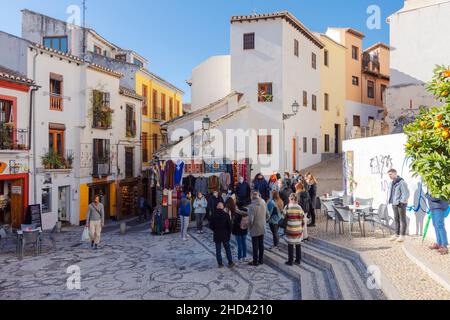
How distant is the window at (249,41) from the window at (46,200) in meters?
14.1

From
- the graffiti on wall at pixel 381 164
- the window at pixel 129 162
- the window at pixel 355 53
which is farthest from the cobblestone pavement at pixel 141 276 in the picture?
the window at pixel 355 53

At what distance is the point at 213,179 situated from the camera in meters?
18.1

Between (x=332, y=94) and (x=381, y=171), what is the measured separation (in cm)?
1935

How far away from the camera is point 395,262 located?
28.5ft

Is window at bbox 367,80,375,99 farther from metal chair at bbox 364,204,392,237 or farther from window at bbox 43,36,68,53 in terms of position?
window at bbox 43,36,68,53

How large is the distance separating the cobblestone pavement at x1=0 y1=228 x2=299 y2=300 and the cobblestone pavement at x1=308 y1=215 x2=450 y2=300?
2.05m

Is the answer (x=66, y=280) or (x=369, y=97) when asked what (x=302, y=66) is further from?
(x=66, y=280)

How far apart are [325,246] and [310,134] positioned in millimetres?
17978

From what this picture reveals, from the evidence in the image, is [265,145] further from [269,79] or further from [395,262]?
[395,262]

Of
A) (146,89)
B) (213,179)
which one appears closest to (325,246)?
(213,179)

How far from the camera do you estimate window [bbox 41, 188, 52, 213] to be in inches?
766

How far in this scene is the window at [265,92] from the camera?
2419cm

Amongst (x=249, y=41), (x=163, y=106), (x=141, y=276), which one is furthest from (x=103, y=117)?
(x=141, y=276)

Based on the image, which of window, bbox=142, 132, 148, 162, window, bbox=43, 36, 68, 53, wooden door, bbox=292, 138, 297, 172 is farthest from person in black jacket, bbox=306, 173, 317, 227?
window, bbox=43, 36, 68, 53
